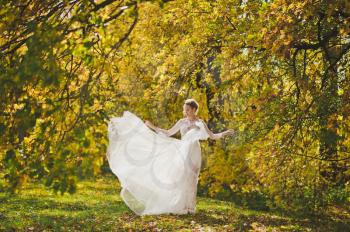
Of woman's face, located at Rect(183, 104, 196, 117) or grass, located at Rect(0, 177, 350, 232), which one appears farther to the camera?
woman's face, located at Rect(183, 104, 196, 117)

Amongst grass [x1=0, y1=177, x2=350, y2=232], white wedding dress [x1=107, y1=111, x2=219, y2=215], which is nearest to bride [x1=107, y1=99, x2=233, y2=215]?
white wedding dress [x1=107, y1=111, x2=219, y2=215]

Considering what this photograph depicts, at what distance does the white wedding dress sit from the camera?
1221 cm

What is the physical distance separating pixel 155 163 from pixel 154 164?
4 cm

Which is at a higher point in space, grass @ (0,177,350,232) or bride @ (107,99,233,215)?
bride @ (107,99,233,215)

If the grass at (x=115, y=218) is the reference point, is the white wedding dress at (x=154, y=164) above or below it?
above

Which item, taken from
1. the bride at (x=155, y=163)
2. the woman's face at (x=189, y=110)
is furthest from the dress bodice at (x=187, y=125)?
the woman's face at (x=189, y=110)

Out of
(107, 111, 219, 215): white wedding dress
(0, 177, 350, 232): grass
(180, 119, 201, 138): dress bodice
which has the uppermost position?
(180, 119, 201, 138): dress bodice

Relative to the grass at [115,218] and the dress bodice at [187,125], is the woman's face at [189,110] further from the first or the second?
the grass at [115,218]

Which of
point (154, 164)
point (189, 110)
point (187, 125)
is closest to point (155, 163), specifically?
point (154, 164)

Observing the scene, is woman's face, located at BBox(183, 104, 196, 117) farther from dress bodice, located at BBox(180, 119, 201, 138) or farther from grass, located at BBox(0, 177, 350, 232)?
A: grass, located at BBox(0, 177, 350, 232)

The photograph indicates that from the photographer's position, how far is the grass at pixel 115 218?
441 inches

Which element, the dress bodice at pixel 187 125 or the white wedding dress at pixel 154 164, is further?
the dress bodice at pixel 187 125

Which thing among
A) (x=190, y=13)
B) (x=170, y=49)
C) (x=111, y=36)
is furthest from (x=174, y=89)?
(x=111, y=36)

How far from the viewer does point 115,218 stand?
40.7ft
